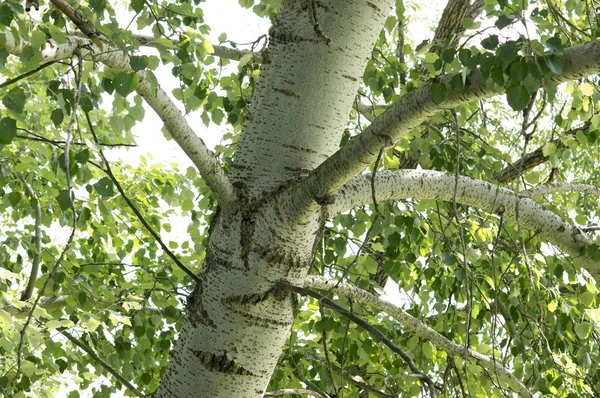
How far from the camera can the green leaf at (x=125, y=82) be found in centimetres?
121

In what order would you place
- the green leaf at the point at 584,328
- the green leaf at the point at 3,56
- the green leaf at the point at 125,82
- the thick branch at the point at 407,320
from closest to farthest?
1. the green leaf at the point at 3,56
2. the green leaf at the point at 125,82
3. the thick branch at the point at 407,320
4. the green leaf at the point at 584,328

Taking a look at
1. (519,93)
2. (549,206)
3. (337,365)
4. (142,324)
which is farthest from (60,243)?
(519,93)

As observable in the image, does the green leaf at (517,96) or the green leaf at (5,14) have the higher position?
the green leaf at (517,96)

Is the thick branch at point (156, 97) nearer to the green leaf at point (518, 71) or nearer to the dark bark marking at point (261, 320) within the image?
the dark bark marking at point (261, 320)

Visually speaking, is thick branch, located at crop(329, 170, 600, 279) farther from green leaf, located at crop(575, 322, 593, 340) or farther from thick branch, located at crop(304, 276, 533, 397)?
green leaf, located at crop(575, 322, 593, 340)

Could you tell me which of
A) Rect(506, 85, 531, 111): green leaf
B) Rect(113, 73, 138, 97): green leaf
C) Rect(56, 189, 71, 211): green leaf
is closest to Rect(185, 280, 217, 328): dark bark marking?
Rect(56, 189, 71, 211): green leaf

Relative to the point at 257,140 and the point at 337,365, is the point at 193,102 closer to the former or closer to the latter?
the point at 257,140

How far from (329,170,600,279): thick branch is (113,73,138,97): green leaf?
16.9 inches

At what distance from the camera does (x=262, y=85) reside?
4.58 ft

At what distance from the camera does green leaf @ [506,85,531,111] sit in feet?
3.46

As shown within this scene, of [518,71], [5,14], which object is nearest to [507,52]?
[518,71]

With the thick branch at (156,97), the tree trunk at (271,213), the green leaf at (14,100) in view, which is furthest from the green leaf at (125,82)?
the tree trunk at (271,213)

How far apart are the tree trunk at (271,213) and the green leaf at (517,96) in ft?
1.30

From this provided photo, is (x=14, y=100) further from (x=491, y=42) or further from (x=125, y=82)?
(x=491, y=42)
